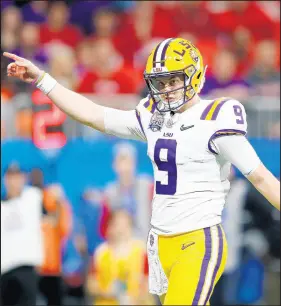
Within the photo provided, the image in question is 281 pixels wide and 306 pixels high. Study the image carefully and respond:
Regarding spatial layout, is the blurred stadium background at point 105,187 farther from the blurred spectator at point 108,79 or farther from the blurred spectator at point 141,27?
the blurred spectator at point 141,27

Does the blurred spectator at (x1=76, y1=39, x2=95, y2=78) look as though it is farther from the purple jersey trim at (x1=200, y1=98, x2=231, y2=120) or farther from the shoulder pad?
the purple jersey trim at (x1=200, y1=98, x2=231, y2=120)

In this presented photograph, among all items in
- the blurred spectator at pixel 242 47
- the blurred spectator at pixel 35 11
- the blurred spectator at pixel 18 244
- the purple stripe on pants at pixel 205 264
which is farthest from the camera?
A: the blurred spectator at pixel 35 11

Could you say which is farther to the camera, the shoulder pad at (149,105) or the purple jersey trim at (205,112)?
the shoulder pad at (149,105)

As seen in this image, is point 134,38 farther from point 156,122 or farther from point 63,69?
point 156,122

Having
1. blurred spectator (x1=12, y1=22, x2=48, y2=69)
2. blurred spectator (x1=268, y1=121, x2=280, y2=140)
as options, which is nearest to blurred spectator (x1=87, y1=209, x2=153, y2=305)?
blurred spectator (x1=268, y1=121, x2=280, y2=140)

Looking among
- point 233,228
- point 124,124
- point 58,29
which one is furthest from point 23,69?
point 58,29

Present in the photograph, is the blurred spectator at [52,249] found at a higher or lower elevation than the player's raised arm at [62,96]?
lower

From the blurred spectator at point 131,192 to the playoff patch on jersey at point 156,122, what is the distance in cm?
349

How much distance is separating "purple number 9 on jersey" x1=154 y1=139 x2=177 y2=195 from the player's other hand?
84 centimetres

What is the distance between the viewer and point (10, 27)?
12070 mm

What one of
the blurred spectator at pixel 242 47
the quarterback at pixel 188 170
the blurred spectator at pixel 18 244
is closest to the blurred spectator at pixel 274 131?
the blurred spectator at pixel 18 244

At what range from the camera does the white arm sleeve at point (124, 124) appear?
5.73 m

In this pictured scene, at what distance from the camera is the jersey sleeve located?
17.4 ft

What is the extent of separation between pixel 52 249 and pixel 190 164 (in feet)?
12.8
